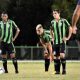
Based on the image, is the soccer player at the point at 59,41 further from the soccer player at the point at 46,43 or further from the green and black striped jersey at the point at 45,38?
the green and black striped jersey at the point at 45,38

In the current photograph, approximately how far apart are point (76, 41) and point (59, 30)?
2884 centimetres

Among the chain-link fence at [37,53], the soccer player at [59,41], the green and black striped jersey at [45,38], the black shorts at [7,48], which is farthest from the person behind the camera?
the chain-link fence at [37,53]

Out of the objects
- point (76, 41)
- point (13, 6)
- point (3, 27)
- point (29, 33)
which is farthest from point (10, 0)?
point (3, 27)

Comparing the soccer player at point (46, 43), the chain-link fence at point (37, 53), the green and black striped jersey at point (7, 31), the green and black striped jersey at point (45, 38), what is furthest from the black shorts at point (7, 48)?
the chain-link fence at point (37, 53)

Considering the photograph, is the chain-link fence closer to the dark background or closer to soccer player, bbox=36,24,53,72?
the dark background

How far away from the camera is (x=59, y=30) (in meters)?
16.3

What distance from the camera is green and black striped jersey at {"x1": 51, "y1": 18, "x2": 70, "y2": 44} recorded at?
1625cm

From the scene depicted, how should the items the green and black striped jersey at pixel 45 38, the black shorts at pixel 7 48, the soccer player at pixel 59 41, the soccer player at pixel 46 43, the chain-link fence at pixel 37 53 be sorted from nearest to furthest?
the soccer player at pixel 59 41, the black shorts at pixel 7 48, the soccer player at pixel 46 43, the green and black striped jersey at pixel 45 38, the chain-link fence at pixel 37 53

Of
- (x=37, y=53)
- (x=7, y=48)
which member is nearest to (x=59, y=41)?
(x=7, y=48)

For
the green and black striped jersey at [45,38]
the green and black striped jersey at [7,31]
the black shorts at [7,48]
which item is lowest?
the black shorts at [7,48]

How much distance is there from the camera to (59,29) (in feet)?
53.6

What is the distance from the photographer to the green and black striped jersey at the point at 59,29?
16.2 metres

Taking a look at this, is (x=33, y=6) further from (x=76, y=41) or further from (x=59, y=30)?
(x=59, y=30)

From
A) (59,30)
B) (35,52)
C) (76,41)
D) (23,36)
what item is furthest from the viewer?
(23,36)
